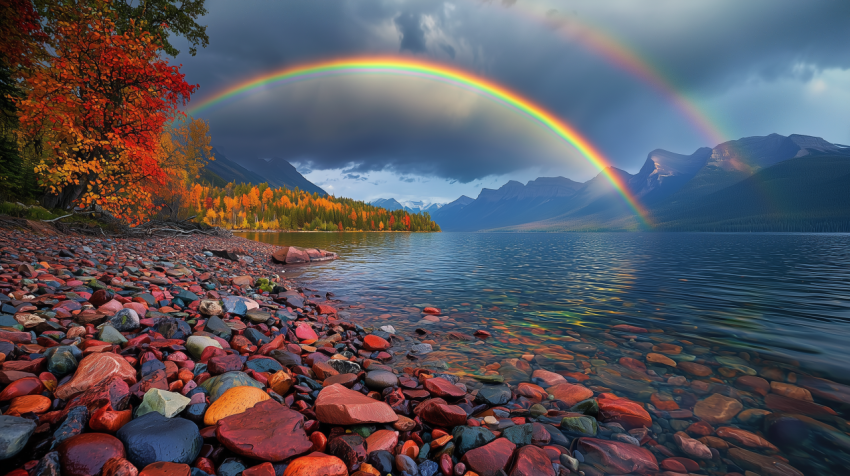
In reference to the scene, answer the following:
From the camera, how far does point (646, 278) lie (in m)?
23.7

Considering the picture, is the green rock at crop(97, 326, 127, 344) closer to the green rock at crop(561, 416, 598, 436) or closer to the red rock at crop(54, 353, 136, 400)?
the red rock at crop(54, 353, 136, 400)

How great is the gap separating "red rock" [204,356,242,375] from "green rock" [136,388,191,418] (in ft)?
4.05

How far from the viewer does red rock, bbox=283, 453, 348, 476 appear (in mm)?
3373

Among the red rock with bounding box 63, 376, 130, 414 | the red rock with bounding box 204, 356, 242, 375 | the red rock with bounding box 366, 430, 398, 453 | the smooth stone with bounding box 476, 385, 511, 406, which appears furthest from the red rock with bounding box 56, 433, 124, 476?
the smooth stone with bounding box 476, 385, 511, 406

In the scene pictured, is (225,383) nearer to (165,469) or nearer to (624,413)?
(165,469)

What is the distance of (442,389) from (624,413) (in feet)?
10.5

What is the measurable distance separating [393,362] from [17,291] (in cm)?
779

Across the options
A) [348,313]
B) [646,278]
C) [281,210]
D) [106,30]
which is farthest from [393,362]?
[281,210]

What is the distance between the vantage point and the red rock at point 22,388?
347cm

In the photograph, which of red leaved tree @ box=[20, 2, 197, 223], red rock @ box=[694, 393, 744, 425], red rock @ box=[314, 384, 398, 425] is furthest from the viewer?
red leaved tree @ box=[20, 2, 197, 223]

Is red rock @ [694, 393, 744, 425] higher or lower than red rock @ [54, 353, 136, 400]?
lower

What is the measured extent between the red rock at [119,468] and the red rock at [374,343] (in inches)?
235

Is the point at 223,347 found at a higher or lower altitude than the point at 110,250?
lower

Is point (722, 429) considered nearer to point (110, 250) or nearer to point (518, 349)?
point (518, 349)
